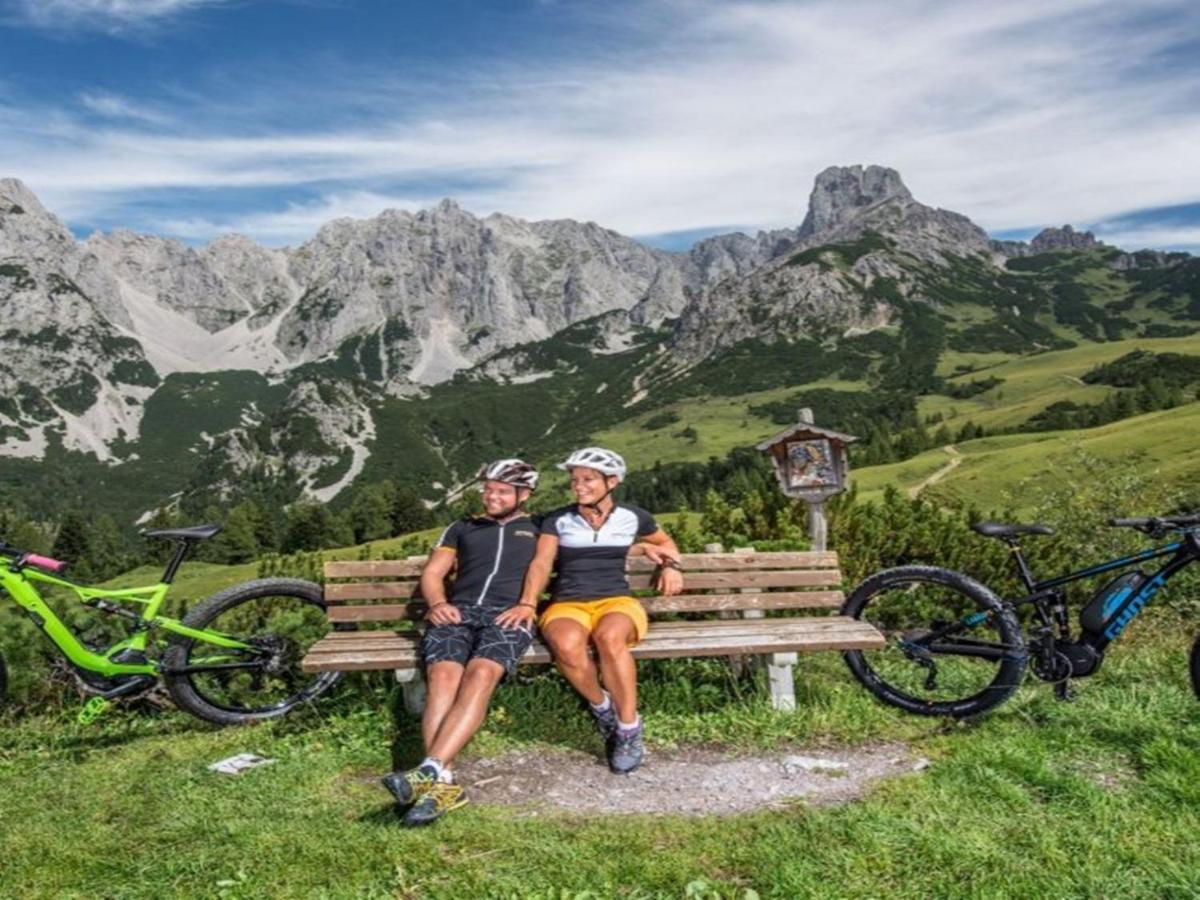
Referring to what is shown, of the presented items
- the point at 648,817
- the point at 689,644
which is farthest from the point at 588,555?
the point at 648,817

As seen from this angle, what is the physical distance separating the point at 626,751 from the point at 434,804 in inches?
72.5

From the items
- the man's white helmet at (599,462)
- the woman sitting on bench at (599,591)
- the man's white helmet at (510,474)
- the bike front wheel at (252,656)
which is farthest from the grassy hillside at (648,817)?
the man's white helmet at (599,462)

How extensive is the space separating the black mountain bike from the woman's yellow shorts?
2.27m

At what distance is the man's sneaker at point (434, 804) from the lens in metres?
5.76

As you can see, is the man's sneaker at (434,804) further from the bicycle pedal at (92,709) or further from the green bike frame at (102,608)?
the bicycle pedal at (92,709)

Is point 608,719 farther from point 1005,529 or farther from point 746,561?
point 1005,529

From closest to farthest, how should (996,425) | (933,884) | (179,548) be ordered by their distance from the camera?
(933,884) → (179,548) → (996,425)

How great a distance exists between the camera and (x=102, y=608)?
26.2 ft

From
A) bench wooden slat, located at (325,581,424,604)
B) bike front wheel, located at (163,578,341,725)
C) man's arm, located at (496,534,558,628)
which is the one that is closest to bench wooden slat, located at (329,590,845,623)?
bench wooden slat, located at (325,581,424,604)

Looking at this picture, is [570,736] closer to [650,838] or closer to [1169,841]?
[650,838]

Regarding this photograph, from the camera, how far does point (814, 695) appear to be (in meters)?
8.45

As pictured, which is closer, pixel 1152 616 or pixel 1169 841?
pixel 1169 841

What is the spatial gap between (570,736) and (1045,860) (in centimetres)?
400

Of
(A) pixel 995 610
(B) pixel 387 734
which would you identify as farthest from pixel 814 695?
(B) pixel 387 734
